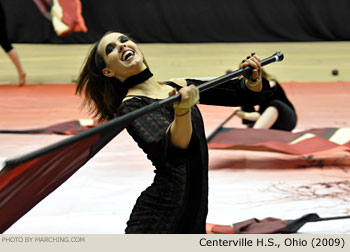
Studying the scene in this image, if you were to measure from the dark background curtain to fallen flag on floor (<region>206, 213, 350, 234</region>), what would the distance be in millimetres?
5936

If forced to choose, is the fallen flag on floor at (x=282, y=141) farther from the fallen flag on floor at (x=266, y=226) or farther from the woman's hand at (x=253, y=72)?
the woman's hand at (x=253, y=72)

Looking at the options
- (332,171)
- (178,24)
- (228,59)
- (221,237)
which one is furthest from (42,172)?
(178,24)

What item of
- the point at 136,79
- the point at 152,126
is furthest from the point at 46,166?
the point at 136,79

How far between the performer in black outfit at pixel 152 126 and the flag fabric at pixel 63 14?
154 inches

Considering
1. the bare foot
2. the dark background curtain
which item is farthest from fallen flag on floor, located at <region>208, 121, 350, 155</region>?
the dark background curtain

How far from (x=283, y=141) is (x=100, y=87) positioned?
187cm

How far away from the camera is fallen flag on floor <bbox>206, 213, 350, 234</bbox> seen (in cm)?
283

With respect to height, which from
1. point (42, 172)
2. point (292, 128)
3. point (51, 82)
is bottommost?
point (51, 82)

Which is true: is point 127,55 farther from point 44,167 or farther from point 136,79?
point 44,167

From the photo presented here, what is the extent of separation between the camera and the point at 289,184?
3.55 meters

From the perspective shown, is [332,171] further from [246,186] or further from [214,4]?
[214,4]

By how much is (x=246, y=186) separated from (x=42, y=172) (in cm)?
184

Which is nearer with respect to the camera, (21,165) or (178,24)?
(21,165)

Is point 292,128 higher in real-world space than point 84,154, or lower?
lower
